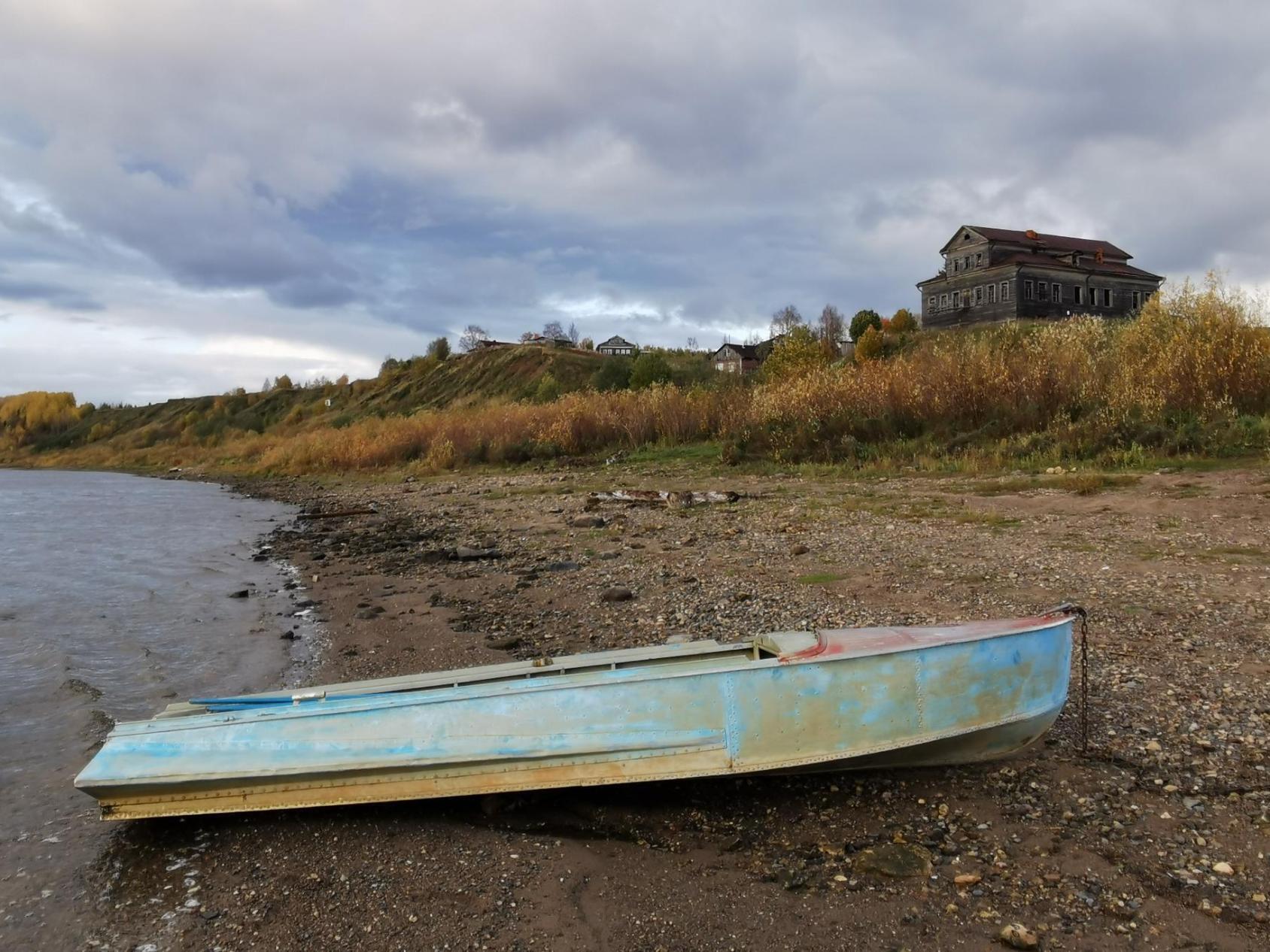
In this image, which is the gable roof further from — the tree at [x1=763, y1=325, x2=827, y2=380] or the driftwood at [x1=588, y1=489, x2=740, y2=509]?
the driftwood at [x1=588, y1=489, x2=740, y2=509]

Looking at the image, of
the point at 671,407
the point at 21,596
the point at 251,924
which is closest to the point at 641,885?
the point at 251,924

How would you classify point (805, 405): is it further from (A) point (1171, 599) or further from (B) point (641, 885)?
(B) point (641, 885)

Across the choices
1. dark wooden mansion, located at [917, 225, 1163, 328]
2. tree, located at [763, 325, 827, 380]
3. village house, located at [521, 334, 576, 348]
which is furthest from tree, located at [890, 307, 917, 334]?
village house, located at [521, 334, 576, 348]

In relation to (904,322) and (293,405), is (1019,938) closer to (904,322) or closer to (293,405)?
(904,322)

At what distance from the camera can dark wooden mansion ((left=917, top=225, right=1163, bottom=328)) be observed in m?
43.8

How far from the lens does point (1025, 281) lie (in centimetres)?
4344

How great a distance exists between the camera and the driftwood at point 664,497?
530 inches

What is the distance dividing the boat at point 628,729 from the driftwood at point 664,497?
29.9ft

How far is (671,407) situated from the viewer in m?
23.4

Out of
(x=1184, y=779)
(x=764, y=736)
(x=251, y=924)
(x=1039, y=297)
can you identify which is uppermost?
(x=1039, y=297)

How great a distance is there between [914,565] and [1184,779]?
4.33 m

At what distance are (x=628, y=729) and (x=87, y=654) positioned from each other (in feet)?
23.4

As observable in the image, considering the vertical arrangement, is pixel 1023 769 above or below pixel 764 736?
below

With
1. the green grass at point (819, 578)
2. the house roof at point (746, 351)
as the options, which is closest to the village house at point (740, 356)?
the house roof at point (746, 351)
